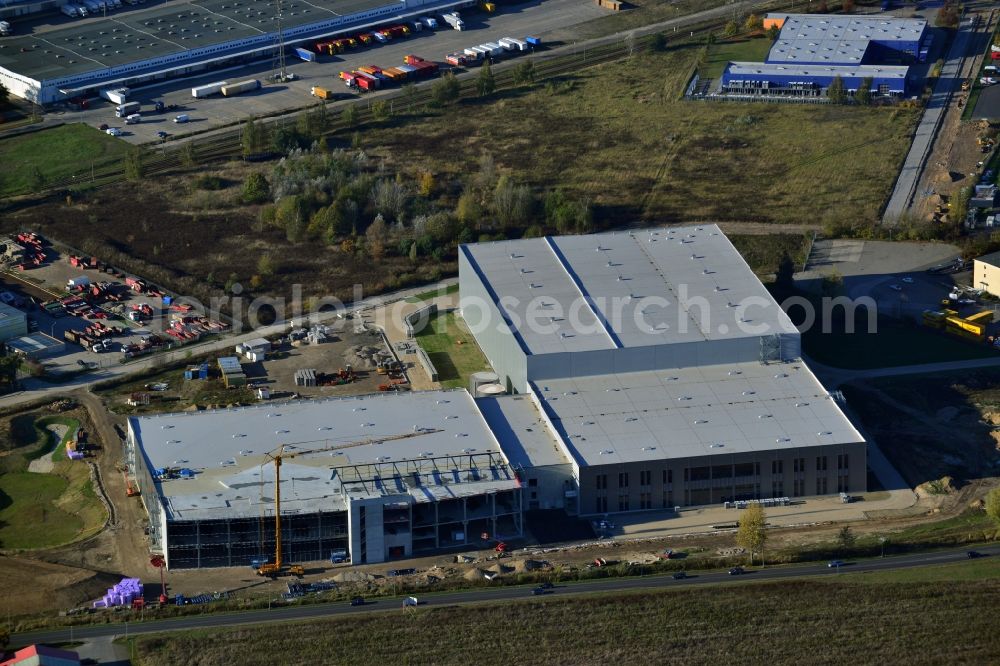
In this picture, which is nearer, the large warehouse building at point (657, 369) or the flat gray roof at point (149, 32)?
the large warehouse building at point (657, 369)

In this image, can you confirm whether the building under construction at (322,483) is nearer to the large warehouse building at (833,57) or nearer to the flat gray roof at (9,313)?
the flat gray roof at (9,313)

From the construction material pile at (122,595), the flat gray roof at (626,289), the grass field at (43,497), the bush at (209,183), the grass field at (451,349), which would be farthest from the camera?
the bush at (209,183)

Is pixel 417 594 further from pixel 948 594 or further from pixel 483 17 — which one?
pixel 483 17

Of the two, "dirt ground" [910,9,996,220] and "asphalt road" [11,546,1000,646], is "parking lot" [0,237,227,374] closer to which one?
"asphalt road" [11,546,1000,646]

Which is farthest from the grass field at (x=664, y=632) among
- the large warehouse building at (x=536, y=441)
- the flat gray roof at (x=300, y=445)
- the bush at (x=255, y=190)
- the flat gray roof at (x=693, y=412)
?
the bush at (x=255, y=190)

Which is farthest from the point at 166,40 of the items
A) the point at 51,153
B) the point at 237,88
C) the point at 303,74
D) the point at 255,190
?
the point at 255,190

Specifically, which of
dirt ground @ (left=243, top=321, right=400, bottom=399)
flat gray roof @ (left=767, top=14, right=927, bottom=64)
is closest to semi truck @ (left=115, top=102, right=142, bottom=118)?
dirt ground @ (left=243, top=321, right=400, bottom=399)
